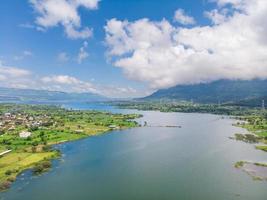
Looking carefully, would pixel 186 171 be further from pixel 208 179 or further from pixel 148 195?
pixel 148 195

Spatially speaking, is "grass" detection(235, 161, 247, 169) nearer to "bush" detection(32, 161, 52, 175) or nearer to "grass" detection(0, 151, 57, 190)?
"bush" detection(32, 161, 52, 175)

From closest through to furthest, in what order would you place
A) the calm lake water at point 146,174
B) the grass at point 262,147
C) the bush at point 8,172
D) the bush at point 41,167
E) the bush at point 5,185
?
the calm lake water at point 146,174
the bush at point 5,185
the bush at point 8,172
the bush at point 41,167
the grass at point 262,147

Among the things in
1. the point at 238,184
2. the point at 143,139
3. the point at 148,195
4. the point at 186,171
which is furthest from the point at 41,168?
the point at 143,139

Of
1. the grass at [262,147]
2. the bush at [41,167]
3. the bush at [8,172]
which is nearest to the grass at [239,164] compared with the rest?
the grass at [262,147]

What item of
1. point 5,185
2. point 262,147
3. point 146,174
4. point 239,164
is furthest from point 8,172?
point 262,147

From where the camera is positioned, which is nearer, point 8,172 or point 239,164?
point 8,172

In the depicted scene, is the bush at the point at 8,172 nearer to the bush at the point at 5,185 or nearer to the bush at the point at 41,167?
the bush at the point at 41,167

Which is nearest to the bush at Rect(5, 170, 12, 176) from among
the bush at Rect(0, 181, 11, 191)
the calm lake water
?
the calm lake water

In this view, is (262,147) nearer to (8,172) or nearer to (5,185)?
(8,172)
